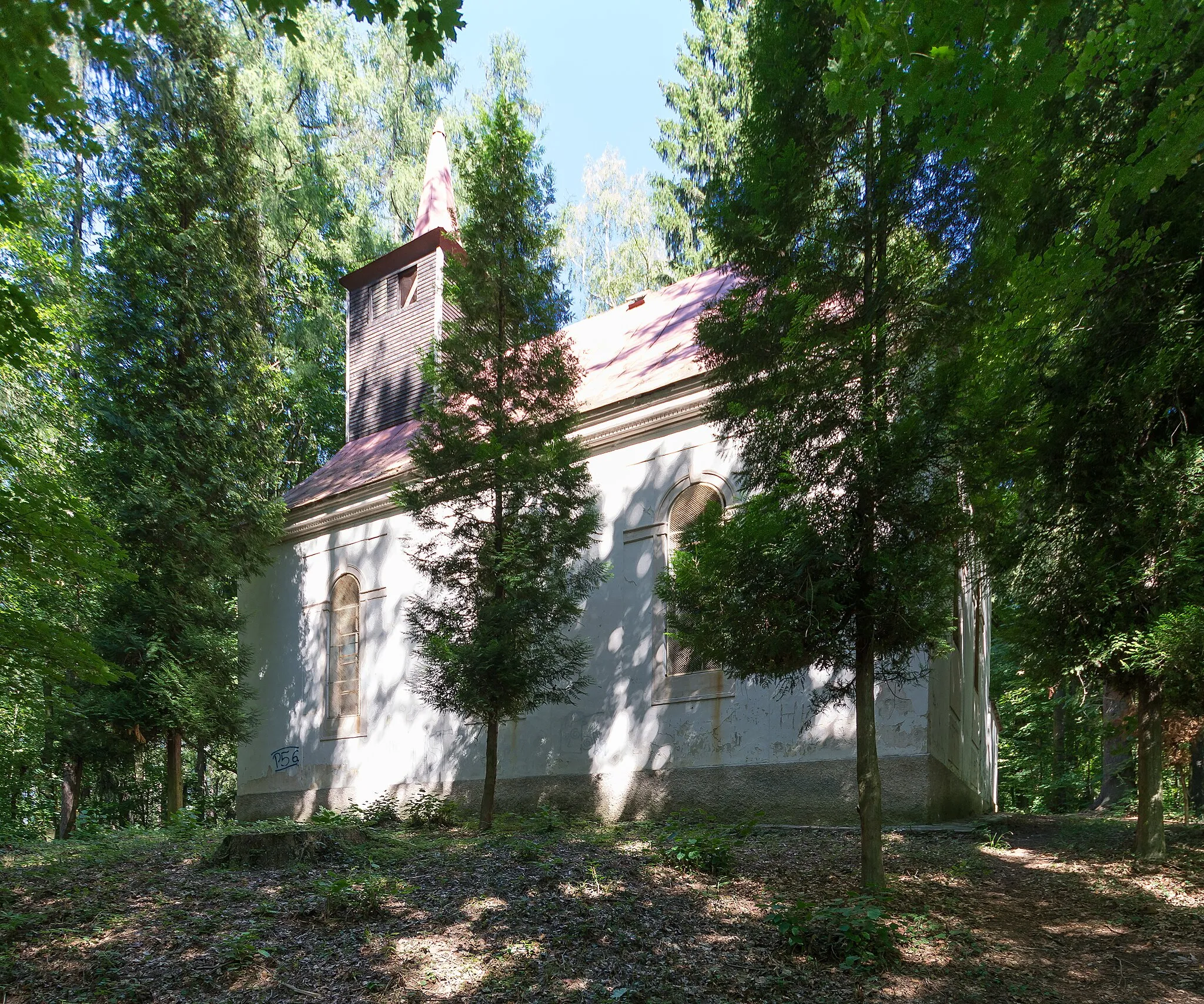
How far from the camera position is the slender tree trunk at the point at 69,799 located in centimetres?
1903

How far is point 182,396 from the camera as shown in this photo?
682 inches

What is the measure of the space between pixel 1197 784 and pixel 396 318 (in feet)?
61.3

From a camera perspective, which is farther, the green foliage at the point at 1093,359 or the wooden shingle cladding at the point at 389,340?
the wooden shingle cladding at the point at 389,340

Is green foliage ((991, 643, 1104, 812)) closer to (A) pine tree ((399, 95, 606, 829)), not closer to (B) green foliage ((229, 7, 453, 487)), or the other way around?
(A) pine tree ((399, 95, 606, 829))

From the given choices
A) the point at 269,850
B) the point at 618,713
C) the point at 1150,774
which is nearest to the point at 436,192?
the point at 618,713

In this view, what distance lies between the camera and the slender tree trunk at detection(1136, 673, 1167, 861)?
900cm

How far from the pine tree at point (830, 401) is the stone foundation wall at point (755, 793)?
3.24 metres

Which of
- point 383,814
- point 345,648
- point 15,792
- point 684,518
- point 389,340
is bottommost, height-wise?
point 15,792

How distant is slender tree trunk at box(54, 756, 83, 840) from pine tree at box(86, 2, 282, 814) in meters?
3.81

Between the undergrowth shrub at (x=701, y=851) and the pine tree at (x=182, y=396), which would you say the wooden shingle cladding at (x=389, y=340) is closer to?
the pine tree at (x=182, y=396)

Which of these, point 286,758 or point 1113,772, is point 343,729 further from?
point 1113,772

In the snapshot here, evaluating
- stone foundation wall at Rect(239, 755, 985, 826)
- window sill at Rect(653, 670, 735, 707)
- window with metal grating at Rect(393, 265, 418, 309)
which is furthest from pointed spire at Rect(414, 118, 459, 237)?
stone foundation wall at Rect(239, 755, 985, 826)

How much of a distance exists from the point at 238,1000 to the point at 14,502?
3792 millimetres

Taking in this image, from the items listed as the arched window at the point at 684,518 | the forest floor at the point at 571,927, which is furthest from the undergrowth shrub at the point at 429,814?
the arched window at the point at 684,518
